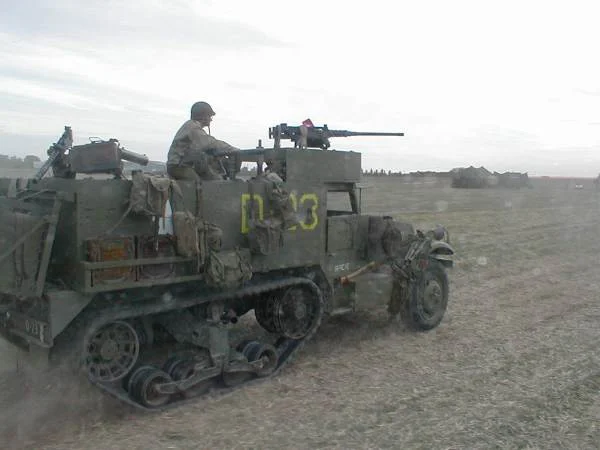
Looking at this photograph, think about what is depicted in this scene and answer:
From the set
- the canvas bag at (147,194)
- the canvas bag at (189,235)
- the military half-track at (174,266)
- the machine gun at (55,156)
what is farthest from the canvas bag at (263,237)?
the machine gun at (55,156)

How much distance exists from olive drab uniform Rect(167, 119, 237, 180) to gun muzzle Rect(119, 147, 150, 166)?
0.30m

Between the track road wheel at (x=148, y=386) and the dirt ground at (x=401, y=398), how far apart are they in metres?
0.14

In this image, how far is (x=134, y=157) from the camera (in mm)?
6770

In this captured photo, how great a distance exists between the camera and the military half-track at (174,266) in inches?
225

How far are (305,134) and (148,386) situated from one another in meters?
3.71

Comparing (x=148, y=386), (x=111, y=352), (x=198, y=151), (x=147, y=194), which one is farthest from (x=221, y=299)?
(x=198, y=151)

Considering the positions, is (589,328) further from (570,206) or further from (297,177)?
(570,206)

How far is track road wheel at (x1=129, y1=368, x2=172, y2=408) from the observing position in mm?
6078

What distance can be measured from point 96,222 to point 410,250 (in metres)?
4.63

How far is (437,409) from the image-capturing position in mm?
6250

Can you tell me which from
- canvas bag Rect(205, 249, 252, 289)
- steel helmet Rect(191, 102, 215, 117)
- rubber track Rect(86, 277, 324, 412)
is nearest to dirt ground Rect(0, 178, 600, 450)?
rubber track Rect(86, 277, 324, 412)

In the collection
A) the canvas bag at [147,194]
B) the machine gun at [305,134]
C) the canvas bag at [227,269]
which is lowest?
the canvas bag at [227,269]

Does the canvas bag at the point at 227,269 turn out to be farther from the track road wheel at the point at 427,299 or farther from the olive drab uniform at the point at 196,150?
the track road wheel at the point at 427,299

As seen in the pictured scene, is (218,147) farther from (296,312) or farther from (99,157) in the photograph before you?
(296,312)
